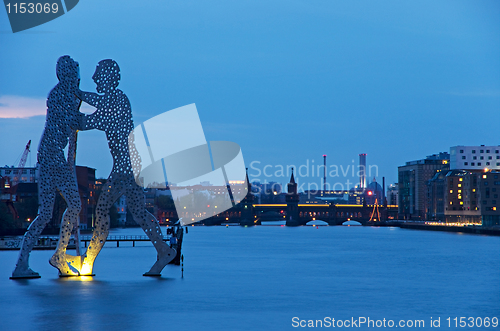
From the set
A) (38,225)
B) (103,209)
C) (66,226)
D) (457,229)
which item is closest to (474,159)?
(457,229)

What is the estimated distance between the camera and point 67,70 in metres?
33.2

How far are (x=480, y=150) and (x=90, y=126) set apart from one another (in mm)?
173141

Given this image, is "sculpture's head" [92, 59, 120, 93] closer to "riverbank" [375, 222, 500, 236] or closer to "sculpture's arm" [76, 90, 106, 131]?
"sculpture's arm" [76, 90, 106, 131]

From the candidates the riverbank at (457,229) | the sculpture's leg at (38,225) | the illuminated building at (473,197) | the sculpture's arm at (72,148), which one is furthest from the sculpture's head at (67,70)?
the illuminated building at (473,197)

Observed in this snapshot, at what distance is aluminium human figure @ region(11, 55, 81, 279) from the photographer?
33.0 metres

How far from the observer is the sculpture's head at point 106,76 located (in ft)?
108

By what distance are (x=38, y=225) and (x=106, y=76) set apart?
810cm

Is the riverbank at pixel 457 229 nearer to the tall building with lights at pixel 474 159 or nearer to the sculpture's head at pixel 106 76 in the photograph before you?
the tall building with lights at pixel 474 159

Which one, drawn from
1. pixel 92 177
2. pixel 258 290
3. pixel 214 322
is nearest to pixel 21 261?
pixel 258 290

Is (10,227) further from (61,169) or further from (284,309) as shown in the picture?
(284,309)

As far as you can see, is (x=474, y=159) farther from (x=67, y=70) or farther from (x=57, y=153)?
(x=57, y=153)

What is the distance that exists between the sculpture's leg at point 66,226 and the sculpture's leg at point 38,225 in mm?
757

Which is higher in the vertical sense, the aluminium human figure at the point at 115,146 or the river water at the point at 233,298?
the aluminium human figure at the point at 115,146

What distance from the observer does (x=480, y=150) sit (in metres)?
190
